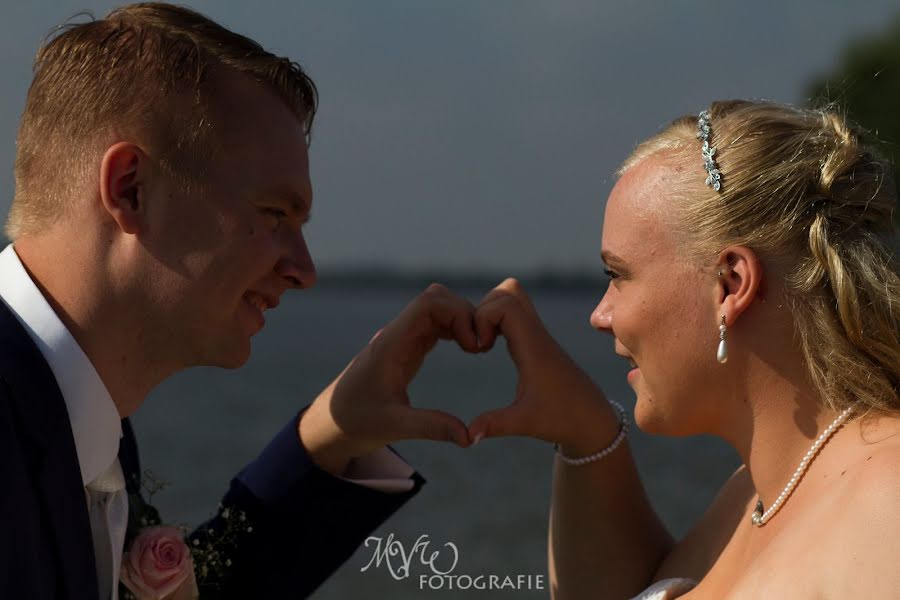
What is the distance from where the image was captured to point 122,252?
355 cm

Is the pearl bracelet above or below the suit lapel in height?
below

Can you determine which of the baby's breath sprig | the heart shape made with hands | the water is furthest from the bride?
the water

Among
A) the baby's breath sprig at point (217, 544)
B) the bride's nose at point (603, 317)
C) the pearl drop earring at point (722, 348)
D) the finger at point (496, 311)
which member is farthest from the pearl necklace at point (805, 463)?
the baby's breath sprig at point (217, 544)

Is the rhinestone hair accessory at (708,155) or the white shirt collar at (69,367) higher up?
the rhinestone hair accessory at (708,155)

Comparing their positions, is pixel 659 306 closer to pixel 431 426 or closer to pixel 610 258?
pixel 610 258

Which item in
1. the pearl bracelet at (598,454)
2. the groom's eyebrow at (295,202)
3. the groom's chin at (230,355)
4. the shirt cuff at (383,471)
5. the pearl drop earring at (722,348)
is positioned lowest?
the shirt cuff at (383,471)

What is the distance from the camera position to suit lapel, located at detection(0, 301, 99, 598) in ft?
10.7

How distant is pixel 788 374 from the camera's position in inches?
135

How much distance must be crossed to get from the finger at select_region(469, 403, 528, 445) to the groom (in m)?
0.05

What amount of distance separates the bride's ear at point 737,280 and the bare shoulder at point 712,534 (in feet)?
2.65

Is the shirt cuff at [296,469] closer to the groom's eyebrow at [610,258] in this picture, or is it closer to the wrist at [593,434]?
Answer: the wrist at [593,434]

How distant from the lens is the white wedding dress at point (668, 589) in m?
3.81

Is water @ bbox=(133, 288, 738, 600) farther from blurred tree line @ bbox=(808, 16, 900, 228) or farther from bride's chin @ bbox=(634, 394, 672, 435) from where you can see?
blurred tree line @ bbox=(808, 16, 900, 228)

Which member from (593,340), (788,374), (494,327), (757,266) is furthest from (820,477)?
(593,340)
